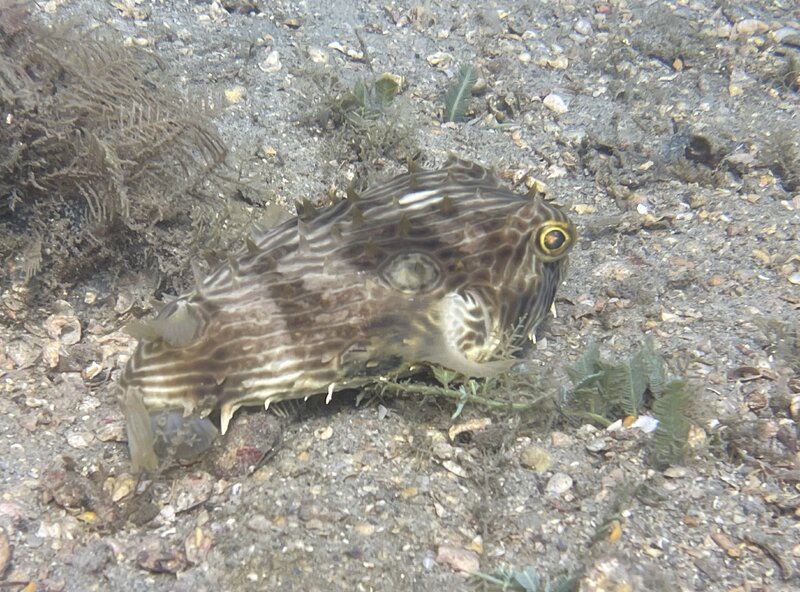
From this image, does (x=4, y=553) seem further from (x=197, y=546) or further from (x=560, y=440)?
(x=560, y=440)

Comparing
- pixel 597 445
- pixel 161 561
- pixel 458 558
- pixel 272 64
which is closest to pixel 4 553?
pixel 161 561

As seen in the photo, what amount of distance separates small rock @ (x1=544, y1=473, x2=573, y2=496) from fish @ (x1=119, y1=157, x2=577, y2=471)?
0.64 metres

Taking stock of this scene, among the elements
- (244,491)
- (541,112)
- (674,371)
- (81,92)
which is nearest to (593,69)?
(541,112)

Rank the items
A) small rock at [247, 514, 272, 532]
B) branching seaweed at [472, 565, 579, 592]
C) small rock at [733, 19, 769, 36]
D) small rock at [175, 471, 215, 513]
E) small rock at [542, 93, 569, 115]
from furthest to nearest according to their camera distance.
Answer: small rock at [733, 19, 769, 36], small rock at [542, 93, 569, 115], small rock at [175, 471, 215, 513], small rock at [247, 514, 272, 532], branching seaweed at [472, 565, 579, 592]

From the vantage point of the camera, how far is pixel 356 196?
365 cm

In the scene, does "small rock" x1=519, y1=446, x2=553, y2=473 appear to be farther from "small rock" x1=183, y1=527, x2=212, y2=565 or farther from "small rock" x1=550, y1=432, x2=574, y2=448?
Result: "small rock" x1=183, y1=527, x2=212, y2=565

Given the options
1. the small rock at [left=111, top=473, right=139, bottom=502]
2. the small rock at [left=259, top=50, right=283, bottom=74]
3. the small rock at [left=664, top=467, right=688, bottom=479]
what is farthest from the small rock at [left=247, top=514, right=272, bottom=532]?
the small rock at [left=259, top=50, right=283, bottom=74]

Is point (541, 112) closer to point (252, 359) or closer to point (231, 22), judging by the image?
point (231, 22)

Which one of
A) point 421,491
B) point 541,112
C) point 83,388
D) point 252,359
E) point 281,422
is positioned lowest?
point 421,491

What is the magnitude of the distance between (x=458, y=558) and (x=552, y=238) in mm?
1887

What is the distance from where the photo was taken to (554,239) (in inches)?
148

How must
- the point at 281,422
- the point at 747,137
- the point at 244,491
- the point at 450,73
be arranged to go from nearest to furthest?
the point at 244,491 < the point at 281,422 < the point at 747,137 < the point at 450,73

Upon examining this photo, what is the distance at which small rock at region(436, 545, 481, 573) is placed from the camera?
293 centimetres

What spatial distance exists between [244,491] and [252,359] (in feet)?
2.30
